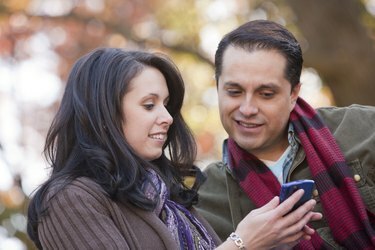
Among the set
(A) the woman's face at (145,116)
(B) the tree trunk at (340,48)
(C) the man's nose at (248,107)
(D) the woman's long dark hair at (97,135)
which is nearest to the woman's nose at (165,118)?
(A) the woman's face at (145,116)

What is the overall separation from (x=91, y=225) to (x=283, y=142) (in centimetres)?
142

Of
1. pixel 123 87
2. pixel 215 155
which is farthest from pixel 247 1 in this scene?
pixel 123 87

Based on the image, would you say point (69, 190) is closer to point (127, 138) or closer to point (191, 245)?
point (127, 138)

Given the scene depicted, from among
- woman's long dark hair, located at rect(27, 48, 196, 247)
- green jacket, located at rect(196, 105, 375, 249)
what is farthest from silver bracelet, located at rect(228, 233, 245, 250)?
green jacket, located at rect(196, 105, 375, 249)

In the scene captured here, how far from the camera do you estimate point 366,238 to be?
143 inches

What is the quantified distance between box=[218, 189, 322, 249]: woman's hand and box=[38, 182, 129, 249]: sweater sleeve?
433 millimetres

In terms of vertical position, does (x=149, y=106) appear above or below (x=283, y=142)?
above

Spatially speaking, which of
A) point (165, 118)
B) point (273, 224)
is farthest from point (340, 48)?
point (273, 224)

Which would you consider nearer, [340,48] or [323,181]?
[323,181]

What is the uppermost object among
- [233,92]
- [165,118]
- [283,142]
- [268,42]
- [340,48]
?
[340,48]

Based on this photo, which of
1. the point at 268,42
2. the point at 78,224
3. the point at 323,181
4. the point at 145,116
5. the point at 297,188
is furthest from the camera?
the point at 268,42

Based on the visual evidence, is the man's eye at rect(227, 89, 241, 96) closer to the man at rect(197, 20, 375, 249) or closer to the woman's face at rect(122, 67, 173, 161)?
the man at rect(197, 20, 375, 249)

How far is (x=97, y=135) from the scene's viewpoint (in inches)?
118

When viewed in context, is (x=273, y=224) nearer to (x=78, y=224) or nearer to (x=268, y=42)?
(x=78, y=224)
